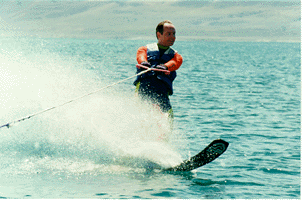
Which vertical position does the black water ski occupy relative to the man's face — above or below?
below

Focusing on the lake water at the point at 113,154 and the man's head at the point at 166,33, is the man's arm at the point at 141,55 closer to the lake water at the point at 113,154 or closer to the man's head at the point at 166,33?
the man's head at the point at 166,33

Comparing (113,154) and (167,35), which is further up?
(167,35)

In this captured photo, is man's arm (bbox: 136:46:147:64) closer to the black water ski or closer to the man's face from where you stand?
the man's face

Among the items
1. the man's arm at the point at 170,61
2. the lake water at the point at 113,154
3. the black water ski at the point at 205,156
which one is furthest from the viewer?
the man's arm at the point at 170,61

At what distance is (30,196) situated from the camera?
6312 millimetres

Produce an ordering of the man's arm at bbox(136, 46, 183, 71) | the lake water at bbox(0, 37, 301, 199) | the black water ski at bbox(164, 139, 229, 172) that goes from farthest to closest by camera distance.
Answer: the man's arm at bbox(136, 46, 183, 71) < the black water ski at bbox(164, 139, 229, 172) < the lake water at bbox(0, 37, 301, 199)

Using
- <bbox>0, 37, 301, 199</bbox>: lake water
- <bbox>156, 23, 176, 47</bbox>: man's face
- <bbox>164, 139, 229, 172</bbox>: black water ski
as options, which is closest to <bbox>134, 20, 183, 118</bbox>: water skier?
<bbox>156, 23, 176, 47</bbox>: man's face

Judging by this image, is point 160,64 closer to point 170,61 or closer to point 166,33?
point 170,61

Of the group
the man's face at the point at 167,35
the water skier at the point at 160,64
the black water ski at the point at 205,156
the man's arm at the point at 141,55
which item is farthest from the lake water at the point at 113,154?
the man's face at the point at 167,35

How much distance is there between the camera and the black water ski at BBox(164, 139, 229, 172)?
7562 mm

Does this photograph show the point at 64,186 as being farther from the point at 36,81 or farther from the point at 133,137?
the point at 36,81

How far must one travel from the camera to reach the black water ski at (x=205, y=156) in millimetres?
7562

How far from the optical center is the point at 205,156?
791 centimetres

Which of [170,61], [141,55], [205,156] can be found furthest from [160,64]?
[205,156]
